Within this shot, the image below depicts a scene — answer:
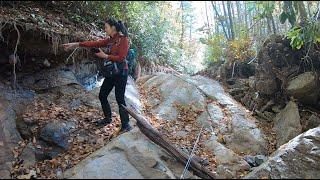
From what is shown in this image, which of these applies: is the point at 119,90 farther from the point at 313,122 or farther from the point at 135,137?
the point at 313,122

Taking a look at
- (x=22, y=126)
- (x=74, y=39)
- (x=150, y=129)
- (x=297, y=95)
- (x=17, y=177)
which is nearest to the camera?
(x=17, y=177)

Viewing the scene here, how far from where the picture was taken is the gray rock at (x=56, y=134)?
6559 mm

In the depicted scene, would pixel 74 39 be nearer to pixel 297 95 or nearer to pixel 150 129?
pixel 150 129

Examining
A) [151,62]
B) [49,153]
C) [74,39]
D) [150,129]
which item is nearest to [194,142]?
[150,129]

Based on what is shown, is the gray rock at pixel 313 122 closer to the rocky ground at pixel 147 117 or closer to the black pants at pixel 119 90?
the rocky ground at pixel 147 117

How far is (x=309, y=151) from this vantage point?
20.1 ft

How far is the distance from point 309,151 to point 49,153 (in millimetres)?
4512

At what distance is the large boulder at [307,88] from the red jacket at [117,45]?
446cm

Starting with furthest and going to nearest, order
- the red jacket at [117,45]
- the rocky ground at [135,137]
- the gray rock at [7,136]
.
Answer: the red jacket at [117,45] → the gray rock at [7,136] → the rocky ground at [135,137]

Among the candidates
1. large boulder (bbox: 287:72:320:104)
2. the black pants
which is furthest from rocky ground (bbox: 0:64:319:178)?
the black pants

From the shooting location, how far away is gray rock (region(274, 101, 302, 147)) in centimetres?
753

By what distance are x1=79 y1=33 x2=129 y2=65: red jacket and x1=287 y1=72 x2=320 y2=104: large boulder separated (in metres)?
4.46

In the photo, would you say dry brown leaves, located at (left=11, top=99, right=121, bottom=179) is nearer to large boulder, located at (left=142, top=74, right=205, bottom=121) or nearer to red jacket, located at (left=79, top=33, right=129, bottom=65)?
red jacket, located at (left=79, top=33, right=129, bottom=65)

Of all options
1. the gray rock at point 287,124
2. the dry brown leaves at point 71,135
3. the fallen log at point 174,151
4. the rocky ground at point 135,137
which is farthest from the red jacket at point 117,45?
the gray rock at point 287,124
